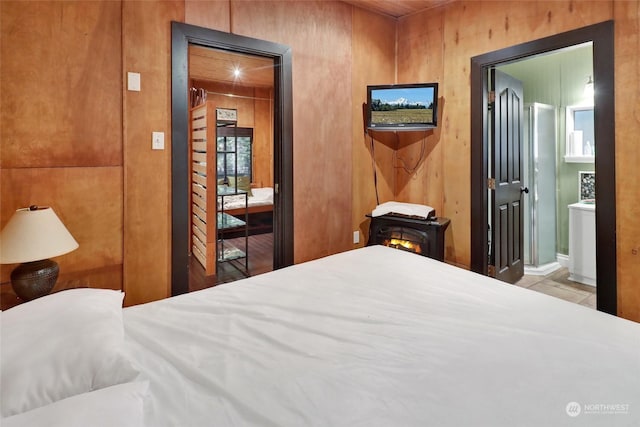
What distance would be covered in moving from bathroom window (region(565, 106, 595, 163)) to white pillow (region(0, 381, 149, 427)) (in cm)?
481

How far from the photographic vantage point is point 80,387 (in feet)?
2.94

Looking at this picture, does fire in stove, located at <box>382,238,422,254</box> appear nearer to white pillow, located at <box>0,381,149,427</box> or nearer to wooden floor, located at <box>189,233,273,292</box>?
wooden floor, located at <box>189,233,273,292</box>

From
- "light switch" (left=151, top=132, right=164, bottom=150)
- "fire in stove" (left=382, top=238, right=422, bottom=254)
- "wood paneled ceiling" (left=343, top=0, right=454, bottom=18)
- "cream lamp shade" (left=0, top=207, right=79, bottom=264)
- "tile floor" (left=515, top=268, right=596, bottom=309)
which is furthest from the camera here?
"wood paneled ceiling" (left=343, top=0, right=454, bottom=18)

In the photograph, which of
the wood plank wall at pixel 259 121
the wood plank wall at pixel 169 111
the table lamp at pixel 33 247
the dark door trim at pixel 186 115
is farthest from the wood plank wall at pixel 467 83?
the wood plank wall at pixel 259 121

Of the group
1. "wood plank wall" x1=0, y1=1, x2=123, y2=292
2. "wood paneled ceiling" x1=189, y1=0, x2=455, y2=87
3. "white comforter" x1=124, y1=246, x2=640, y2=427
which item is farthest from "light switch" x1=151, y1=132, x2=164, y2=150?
"white comforter" x1=124, y1=246, x2=640, y2=427

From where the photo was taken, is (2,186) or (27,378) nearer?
(27,378)

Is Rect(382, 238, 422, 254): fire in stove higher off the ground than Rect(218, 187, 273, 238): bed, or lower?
lower

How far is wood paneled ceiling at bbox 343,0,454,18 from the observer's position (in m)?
3.63

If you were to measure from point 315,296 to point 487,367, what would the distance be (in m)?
0.77

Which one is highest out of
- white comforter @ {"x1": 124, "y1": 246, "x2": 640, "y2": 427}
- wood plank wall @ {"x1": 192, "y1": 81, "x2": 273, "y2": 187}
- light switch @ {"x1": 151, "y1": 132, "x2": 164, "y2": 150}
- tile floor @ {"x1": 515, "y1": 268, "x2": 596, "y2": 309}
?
wood plank wall @ {"x1": 192, "y1": 81, "x2": 273, "y2": 187}

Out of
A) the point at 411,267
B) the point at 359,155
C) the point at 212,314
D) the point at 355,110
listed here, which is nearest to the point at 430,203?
the point at 359,155

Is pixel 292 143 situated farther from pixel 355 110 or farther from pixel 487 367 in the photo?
pixel 487 367

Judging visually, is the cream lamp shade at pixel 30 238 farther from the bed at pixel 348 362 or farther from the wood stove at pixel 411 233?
the wood stove at pixel 411 233

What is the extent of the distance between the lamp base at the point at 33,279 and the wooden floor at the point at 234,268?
5.36 ft
